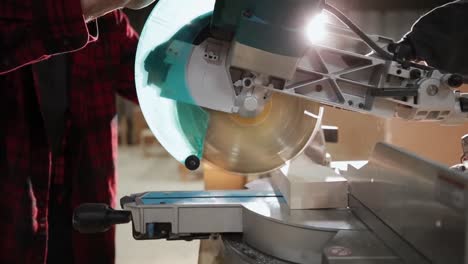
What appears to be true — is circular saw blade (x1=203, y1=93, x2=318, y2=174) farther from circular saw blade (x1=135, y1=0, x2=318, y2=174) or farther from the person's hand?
the person's hand

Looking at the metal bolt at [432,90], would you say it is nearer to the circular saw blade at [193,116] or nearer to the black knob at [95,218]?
the circular saw blade at [193,116]

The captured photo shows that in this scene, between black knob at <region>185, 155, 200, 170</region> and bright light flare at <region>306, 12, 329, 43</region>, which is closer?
bright light flare at <region>306, 12, 329, 43</region>

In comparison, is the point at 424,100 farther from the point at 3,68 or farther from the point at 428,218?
the point at 3,68

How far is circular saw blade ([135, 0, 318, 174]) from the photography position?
919 millimetres

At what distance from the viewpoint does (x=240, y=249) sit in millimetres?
937

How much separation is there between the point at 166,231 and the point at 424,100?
557 mm

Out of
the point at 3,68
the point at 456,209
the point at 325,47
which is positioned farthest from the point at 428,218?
the point at 3,68

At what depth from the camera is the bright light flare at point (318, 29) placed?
834 mm

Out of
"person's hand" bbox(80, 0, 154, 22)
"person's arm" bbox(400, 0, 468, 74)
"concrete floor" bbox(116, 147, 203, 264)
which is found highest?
"person's hand" bbox(80, 0, 154, 22)

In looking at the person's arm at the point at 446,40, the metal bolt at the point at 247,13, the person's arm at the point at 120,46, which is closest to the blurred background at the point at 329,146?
the person's arm at the point at 120,46

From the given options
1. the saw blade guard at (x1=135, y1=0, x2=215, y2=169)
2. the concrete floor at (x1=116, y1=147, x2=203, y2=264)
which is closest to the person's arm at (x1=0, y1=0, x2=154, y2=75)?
the saw blade guard at (x1=135, y1=0, x2=215, y2=169)

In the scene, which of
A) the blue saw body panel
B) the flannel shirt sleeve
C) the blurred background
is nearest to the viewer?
the flannel shirt sleeve

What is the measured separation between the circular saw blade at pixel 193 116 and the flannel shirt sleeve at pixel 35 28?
16cm

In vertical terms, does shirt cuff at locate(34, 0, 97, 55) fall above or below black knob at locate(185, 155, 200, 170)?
above
